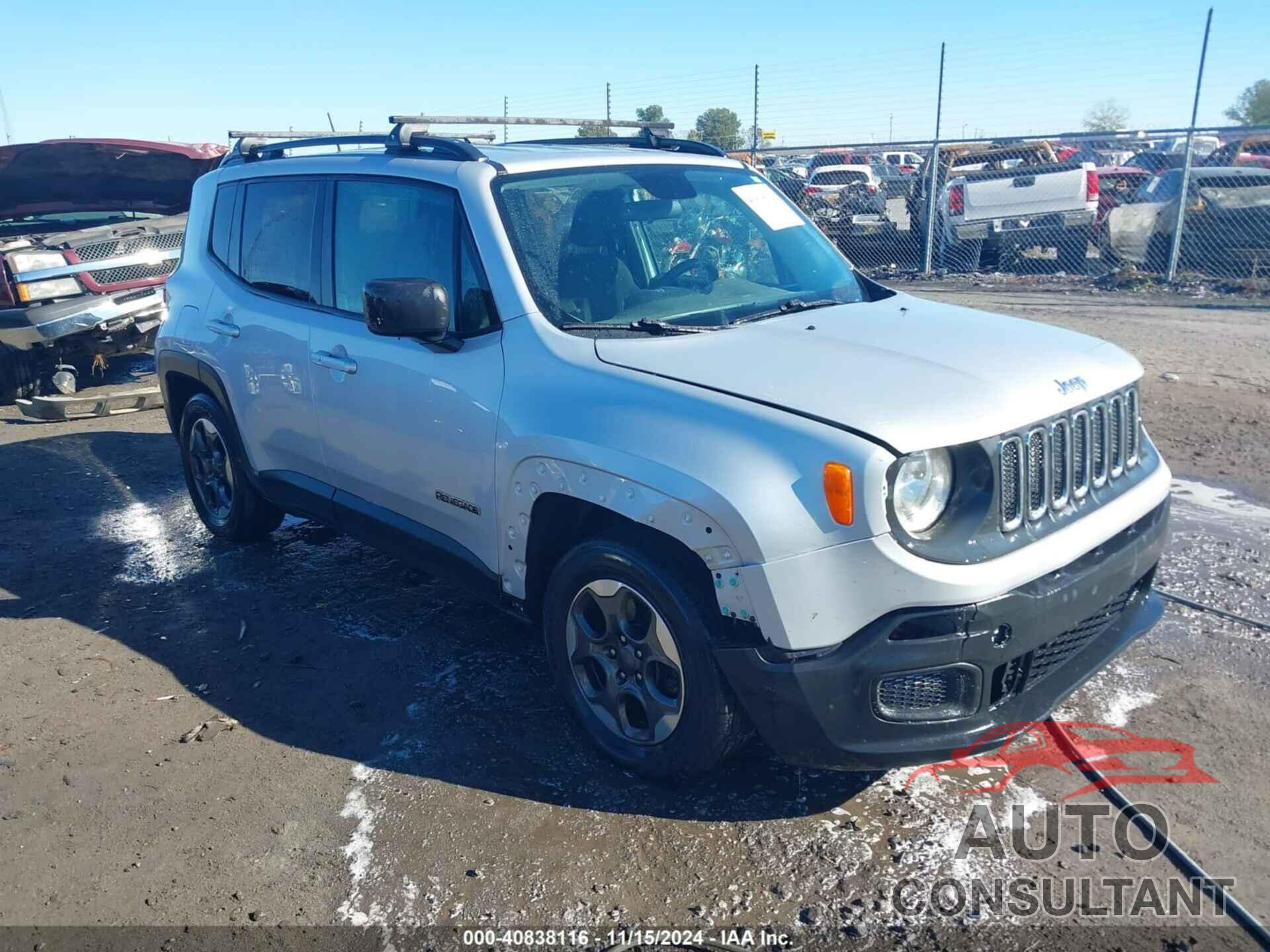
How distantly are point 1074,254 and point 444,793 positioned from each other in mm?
13310

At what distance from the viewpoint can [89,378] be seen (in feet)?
33.9

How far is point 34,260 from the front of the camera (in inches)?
344

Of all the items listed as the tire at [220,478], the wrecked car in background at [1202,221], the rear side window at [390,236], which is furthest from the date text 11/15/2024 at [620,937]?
the wrecked car in background at [1202,221]

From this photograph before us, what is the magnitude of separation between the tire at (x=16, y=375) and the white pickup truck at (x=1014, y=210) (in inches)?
438

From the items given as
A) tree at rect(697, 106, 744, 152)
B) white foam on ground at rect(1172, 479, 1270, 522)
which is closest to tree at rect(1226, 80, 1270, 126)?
tree at rect(697, 106, 744, 152)

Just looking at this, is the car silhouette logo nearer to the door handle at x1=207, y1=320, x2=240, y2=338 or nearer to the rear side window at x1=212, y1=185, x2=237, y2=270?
the door handle at x1=207, y1=320, x2=240, y2=338

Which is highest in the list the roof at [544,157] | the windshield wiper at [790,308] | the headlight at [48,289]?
the roof at [544,157]

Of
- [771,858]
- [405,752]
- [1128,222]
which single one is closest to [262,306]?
[405,752]

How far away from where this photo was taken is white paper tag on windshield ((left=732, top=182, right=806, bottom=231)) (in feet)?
14.9

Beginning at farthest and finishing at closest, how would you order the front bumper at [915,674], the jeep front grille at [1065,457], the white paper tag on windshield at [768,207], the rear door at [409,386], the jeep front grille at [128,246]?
the jeep front grille at [128,246]
the white paper tag on windshield at [768,207]
the rear door at [409,386]
the jeep front grille at [1065,457]
the front bumper at [915,674]

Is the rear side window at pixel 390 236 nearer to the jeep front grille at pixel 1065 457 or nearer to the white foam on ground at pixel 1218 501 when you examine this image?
the jeep front grille at pixel 1065 457

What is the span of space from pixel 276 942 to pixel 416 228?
8.32ft

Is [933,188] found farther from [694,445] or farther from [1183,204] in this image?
[694,445]

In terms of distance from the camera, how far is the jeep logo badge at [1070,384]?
3186mm
